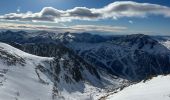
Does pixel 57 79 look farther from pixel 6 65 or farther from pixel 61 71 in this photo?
pixel 6 65

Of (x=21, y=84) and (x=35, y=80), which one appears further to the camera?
(x=35, y=80)

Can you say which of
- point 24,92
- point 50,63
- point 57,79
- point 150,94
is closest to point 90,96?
point 57,79

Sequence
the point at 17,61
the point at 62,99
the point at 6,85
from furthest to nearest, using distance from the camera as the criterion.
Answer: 1. the point at 17,61
2. the point at 62,99
3. the point at 6,85

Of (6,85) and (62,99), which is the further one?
(62,99)

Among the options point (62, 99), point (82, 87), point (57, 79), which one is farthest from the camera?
point (82, 87)

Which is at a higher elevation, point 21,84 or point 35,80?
point 21,84

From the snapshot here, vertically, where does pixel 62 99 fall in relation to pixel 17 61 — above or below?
below

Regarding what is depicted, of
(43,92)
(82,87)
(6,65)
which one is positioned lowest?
(82,87)

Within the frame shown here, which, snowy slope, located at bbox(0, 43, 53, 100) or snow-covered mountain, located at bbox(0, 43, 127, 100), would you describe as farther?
snow-covered mountain, located at bbox(0, 43, 127, 100)

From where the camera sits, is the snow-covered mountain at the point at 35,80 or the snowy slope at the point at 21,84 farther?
the snow-covered mountain at the point at 35,80

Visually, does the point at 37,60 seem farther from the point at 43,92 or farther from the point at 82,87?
the point at 43,92

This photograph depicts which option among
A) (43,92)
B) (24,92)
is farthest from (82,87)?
(24,92)
